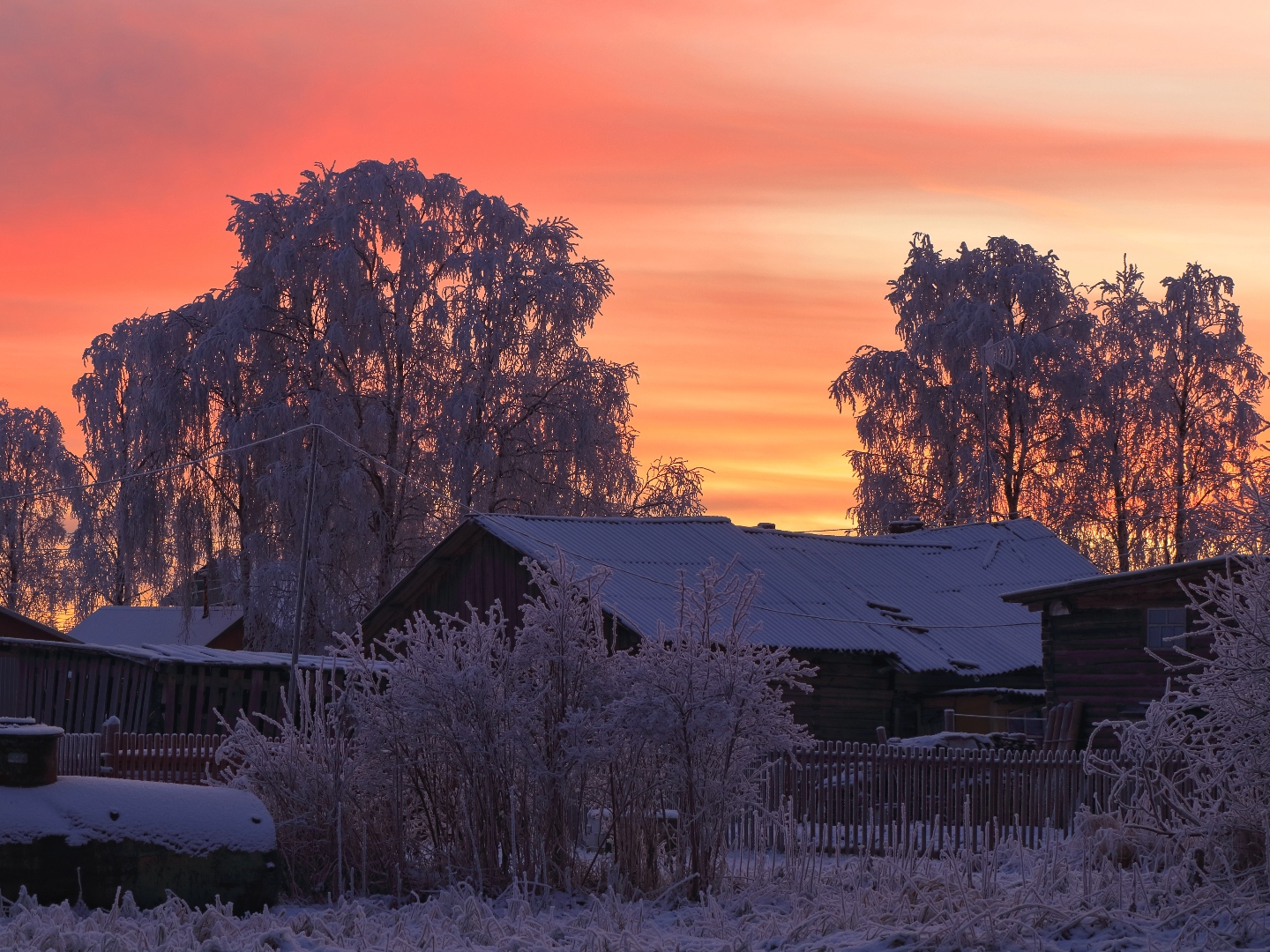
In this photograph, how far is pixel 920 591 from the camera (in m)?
31.1

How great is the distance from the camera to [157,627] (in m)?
47.0

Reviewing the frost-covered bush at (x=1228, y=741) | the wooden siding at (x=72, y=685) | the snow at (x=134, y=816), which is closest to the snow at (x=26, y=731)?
the snow at (x=134, y=816)

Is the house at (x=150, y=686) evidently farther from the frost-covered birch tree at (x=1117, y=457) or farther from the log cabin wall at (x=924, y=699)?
the frost-covered birch tree at (x=1117, y=457)

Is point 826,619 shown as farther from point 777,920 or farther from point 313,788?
point 777,920

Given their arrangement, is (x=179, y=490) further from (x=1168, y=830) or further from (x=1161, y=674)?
(x=1168, y=830)

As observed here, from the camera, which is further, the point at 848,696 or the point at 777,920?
the point at 848,696

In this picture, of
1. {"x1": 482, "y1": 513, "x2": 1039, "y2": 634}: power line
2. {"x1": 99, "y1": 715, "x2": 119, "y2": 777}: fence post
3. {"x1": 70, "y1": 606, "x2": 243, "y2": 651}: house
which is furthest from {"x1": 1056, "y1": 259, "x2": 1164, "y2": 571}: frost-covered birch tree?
{"x1": 99, "y1": 715, "x2": 119, "y2": 777}: fence post

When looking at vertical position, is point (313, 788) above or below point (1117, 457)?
below

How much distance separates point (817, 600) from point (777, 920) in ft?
58.9

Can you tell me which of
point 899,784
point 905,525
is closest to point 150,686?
point 899,784

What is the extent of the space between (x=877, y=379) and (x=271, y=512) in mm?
17346

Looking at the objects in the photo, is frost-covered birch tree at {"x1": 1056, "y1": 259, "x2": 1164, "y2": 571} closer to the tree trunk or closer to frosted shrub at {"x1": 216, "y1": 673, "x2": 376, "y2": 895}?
the tree trunk

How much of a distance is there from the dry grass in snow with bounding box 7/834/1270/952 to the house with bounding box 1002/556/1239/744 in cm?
1303

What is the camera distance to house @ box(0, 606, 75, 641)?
37625 mm
